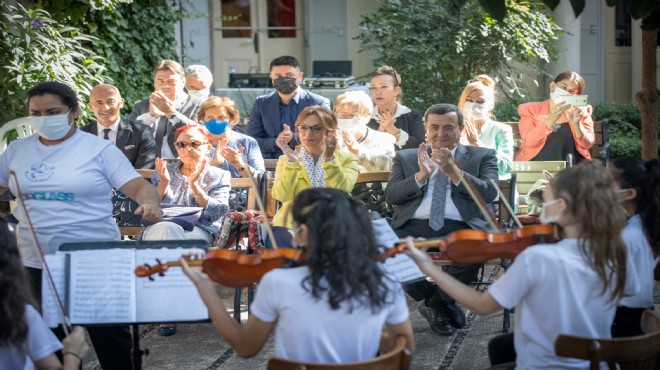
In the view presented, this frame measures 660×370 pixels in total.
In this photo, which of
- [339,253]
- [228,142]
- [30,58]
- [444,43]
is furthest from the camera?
[444,43]

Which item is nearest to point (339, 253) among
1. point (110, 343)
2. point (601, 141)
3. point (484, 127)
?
point (110, 343)

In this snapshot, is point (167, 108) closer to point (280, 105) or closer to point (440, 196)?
point (280, 105)

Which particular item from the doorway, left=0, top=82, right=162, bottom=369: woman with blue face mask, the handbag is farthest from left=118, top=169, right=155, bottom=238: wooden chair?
the doorway

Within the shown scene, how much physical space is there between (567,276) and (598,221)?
215 millimetres

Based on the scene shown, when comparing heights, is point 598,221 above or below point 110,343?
above

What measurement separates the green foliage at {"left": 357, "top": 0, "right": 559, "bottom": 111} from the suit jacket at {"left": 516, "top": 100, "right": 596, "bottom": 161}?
8.75 feet

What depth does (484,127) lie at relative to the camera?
7.79 meters

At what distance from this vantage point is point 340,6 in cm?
1645

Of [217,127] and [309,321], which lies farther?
[217,127]

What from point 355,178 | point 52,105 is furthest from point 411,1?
point 52,105

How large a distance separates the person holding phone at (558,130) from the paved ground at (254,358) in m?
1.87

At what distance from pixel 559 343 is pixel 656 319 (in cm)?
51

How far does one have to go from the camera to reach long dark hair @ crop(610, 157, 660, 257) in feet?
14.3

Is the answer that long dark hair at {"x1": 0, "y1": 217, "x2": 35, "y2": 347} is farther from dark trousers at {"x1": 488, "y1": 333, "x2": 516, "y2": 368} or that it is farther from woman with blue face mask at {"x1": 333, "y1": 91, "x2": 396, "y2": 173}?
woman with blue face mask at {"x1": 333, "y1": 91, "x2": 396, "y2": 173}
